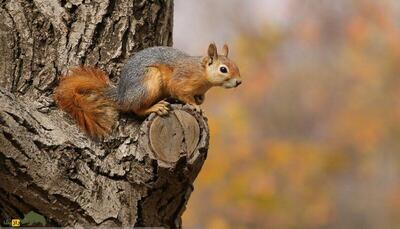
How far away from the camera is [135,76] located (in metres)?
2.35

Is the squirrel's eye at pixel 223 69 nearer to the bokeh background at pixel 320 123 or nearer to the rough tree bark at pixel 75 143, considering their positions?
the rough tree bark at pixel 75 143

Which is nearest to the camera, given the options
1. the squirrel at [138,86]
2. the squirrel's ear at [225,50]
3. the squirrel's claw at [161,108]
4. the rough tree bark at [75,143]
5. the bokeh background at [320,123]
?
the rough tree bark at [75,143]

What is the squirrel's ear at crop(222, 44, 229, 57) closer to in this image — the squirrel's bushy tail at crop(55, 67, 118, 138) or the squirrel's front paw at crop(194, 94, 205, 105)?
the squirrel's front paw at crop(194, 94, 205, 105)

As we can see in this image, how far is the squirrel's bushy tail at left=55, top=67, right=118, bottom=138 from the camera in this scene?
222 cm

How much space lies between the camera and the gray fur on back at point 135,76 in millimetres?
2311

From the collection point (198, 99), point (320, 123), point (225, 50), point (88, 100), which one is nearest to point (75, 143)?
point (88, 100)

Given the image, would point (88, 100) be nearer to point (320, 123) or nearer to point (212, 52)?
point (212, 52)

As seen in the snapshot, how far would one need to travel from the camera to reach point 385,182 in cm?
978

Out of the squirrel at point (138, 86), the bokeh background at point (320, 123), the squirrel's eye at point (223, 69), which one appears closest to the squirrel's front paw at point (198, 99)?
the squirrel at point (138, 86)

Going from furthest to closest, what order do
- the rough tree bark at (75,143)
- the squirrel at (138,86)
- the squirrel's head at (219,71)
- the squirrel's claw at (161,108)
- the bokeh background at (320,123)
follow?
the bokeh background at (320,123) → the squirrel's head at (219,71) → the squirrel at (138,86) → the squirrel's claw at (161,108) → the rough tree bark at (75,143)

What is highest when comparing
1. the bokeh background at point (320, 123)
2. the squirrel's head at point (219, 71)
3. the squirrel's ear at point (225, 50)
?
the bokeh background at point (320, 123)

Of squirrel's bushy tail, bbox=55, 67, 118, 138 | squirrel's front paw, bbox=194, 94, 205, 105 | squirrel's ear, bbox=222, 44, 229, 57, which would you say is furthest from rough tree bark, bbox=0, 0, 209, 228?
squirrel's ear, bbox=222, 44, 229, 57

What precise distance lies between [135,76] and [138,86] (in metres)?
0.03

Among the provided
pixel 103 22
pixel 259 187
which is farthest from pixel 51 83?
pixel 259 187
